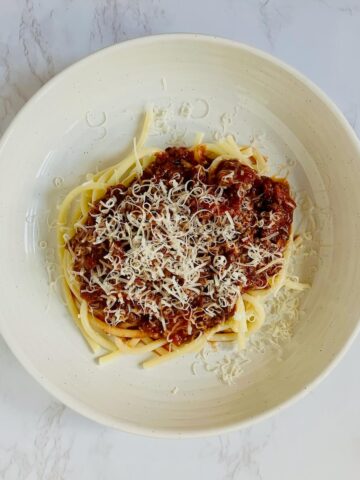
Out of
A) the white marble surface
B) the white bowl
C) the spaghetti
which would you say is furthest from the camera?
the white marble surface

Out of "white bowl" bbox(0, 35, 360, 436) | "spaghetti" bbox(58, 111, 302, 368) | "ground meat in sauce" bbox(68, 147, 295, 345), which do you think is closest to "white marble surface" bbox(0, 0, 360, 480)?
"white bowl" bbox(0, 35, 360, 436)

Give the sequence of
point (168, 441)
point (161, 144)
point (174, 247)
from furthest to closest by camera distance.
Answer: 1. point (168, 441)
2. point (161, 144)
3. point (174, 247)

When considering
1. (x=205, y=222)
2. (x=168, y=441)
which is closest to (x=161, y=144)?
(x=205, y=222)

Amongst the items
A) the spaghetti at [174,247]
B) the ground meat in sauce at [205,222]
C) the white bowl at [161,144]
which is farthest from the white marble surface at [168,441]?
the ground meat in sauce at [205,222]

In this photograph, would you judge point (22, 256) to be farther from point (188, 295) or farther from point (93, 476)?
point (93, 476)

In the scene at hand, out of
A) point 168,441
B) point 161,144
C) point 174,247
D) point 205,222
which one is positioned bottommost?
point 168,441

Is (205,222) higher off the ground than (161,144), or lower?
lower

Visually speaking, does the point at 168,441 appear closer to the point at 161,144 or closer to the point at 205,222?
the point at 205,222

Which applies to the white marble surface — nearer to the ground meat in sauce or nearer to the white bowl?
the white bowl
